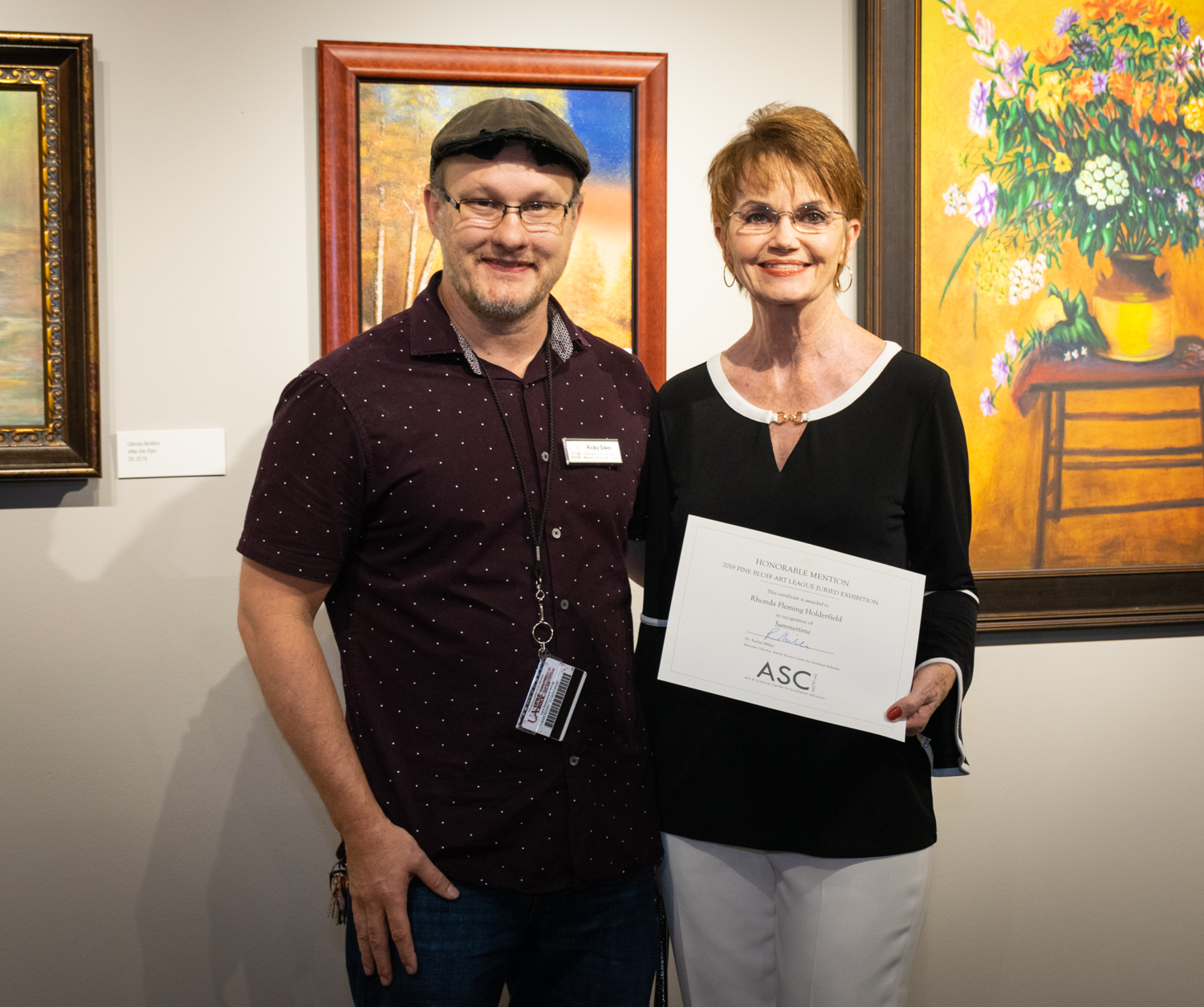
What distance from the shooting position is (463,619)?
1258 millimetres

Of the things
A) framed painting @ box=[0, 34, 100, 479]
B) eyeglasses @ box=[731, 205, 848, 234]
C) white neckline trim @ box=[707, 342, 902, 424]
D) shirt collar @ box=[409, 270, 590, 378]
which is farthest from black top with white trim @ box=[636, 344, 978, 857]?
framed painting @ box=[0, 34, 100, 479]

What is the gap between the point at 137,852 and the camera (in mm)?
1921

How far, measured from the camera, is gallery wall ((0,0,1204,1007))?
185 centimetres

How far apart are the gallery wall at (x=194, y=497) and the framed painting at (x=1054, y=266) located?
0.25 meters

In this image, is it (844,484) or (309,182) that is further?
(309,182)

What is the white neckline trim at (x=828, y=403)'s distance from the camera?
4.34 ft

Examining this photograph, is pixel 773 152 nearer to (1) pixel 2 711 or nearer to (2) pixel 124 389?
(2) pixel 124 389

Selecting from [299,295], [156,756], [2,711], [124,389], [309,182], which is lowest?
[156,756]

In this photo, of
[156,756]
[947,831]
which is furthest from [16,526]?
[947,831]

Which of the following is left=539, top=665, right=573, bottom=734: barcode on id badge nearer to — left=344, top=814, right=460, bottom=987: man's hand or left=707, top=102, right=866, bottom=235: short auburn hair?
left=344, top=814, right=460, bottom=987: man's hand

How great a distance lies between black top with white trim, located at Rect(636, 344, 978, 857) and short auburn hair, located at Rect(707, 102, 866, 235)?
0.28 meters

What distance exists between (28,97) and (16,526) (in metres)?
0.89

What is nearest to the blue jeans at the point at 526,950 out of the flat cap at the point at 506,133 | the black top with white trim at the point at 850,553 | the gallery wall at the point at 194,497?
the black top with white trim at the point at 850,553
